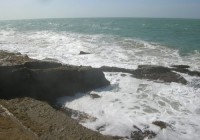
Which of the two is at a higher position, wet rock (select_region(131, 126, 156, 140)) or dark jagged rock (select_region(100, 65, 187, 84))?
dark jagged rock (select_region(100, 65, 187, 84))

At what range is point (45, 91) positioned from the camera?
10062mm

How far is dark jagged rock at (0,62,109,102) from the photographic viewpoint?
938 cm

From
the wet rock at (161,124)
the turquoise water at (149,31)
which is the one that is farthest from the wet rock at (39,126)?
the turquoise water at (149,31)

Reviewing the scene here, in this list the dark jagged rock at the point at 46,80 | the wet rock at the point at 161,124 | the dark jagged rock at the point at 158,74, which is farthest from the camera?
the dark jagged rock at the point at 158,74

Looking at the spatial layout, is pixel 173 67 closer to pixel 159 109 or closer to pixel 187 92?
pixel 187 92

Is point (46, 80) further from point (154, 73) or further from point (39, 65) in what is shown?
point (154, 73)

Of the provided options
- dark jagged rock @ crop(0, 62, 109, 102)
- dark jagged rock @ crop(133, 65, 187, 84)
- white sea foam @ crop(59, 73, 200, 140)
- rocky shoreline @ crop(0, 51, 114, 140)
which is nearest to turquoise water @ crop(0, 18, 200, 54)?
dark jagged rock @ crop(133, 65, 187, 84)

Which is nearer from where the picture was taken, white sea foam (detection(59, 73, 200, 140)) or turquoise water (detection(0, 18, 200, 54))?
white sea foam (detection(59, 73, 200, 140))

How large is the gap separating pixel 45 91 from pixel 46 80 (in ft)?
1.43

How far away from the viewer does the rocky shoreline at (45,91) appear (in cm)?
628

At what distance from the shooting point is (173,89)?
12.1 meters

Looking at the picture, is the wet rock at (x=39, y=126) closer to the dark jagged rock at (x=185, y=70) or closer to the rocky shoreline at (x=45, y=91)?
the rocky shoreline at (x=45, y=91)

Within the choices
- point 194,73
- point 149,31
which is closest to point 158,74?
point 194,73

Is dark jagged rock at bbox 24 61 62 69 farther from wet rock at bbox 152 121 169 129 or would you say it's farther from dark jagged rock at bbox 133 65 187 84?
wet rock at bbox 152 121 169 129
